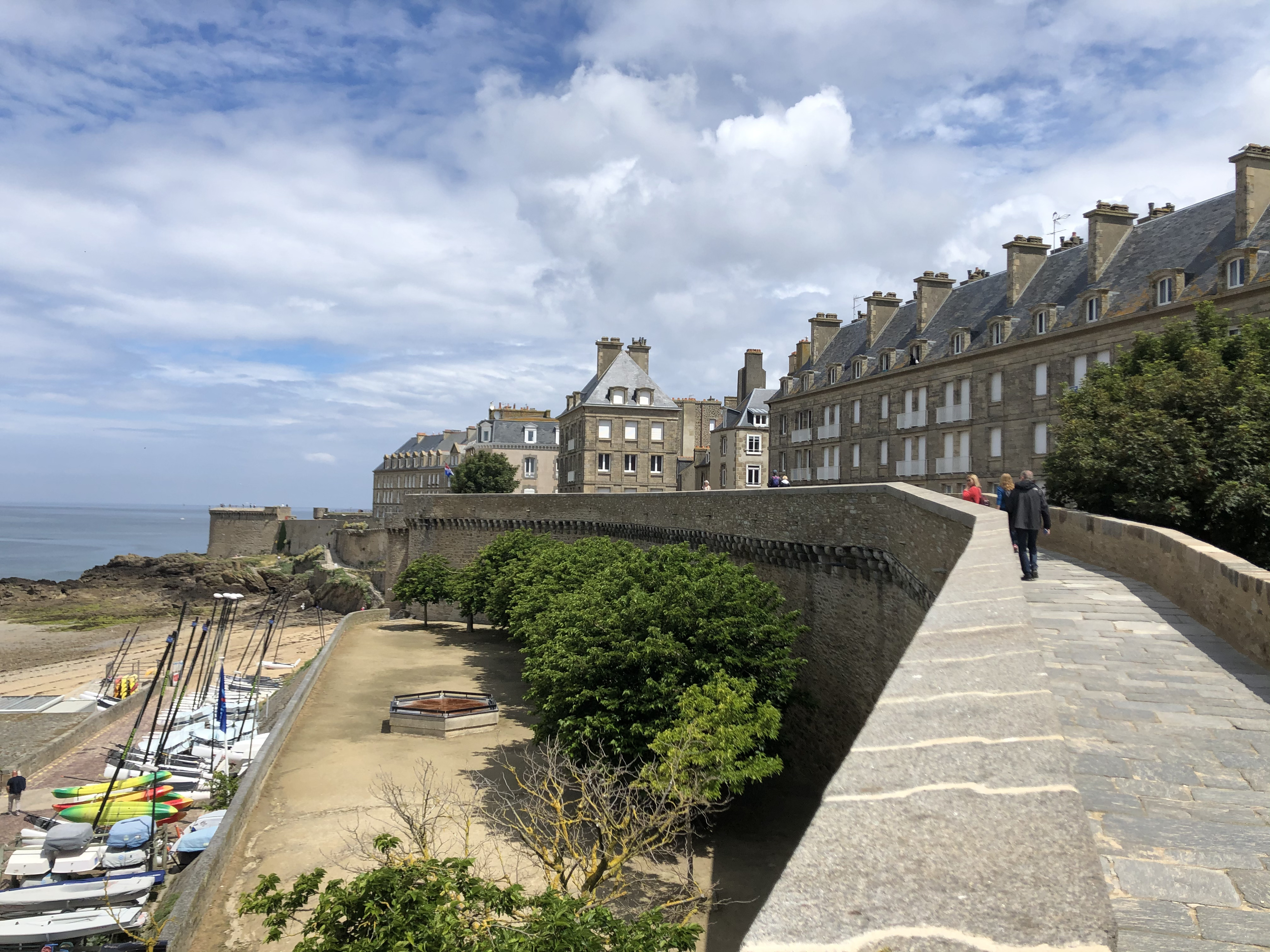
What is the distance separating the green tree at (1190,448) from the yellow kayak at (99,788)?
25347mm

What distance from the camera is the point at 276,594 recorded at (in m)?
71.2

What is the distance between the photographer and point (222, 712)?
32.3 meters

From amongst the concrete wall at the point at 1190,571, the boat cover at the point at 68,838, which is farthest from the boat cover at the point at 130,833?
the concrete wall at the point at 1190,571

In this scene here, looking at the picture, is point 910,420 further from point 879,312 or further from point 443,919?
point 443,919

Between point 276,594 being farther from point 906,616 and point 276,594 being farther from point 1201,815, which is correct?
point 1201,815

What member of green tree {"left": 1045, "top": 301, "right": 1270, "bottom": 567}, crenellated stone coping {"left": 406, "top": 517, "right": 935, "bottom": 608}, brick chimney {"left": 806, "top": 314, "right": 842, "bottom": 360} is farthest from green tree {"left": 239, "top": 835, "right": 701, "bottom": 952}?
brick chimney {"left": 806, "top": 314, "right": 842, "bottom": 360}

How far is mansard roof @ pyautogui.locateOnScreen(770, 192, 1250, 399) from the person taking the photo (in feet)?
92.9

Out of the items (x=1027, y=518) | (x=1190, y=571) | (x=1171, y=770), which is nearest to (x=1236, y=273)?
(x=1027, y=518)

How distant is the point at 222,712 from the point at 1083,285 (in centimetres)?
3565

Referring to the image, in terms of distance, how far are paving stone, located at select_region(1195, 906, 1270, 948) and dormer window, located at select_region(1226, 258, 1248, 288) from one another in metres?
28.5

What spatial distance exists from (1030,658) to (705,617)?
1320cm

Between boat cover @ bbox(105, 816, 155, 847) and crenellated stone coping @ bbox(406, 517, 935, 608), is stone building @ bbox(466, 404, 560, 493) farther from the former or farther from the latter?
boat cover @ bbox(105, 816, 155, 847)

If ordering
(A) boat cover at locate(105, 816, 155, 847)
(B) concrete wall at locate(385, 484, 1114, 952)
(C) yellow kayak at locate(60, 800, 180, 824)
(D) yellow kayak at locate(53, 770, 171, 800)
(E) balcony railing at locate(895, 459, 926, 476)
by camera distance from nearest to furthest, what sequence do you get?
(B) concrete wall at locate(385, 484, 1114, 952) → (A) boat cover at locate(105, 816, 155, 847) → (C) yellow kayak at locate(60, 800, 180, 824) → (D) yellow kayak at locate(53, 770, 171, 800) → (E) balcony railing at locate(895, 459, 926, 476)

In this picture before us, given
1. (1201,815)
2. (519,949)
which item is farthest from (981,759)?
(519,949)
